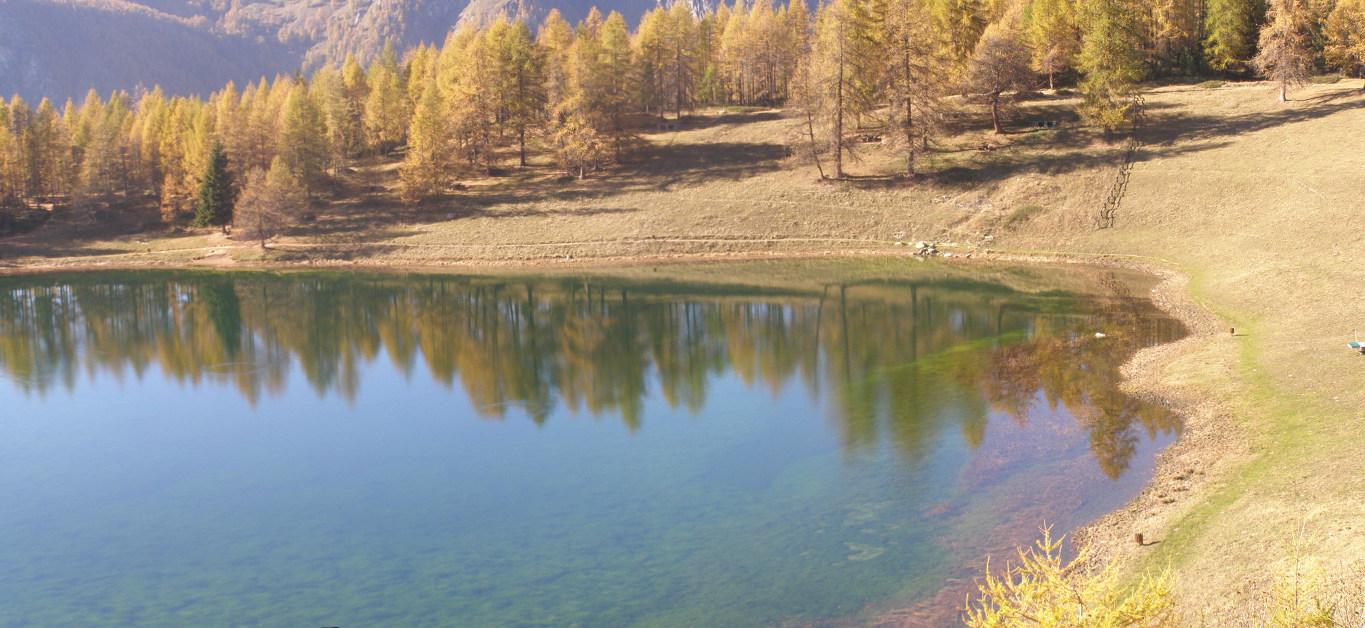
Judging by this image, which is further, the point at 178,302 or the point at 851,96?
the point at 851,96

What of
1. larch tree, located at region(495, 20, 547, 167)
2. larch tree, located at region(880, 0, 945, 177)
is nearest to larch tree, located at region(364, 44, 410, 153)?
larch tree, located at region(495, 20, 547, 167)

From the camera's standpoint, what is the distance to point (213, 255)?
64438 mm

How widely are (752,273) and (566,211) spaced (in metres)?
20.3

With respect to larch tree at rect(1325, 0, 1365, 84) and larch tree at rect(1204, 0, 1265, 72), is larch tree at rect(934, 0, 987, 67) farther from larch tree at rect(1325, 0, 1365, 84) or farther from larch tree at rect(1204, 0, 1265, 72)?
larch tree at rect(1325, 0, 1365, 84)

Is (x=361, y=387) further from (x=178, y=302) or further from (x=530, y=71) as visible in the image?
(x=530, y=71)

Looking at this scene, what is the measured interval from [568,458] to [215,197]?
58.7m

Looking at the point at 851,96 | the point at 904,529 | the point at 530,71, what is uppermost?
the point at 530,71

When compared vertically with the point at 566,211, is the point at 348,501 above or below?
below

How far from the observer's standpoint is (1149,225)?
4934cm

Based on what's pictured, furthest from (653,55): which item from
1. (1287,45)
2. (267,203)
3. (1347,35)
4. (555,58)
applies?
(1347,35)

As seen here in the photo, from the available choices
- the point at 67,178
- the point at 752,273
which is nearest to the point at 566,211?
the point at 752,273

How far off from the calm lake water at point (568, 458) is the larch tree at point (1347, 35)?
3534cm

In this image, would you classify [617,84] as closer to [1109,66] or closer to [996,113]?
[996,113]

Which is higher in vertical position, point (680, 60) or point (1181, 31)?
point (680, 60)
